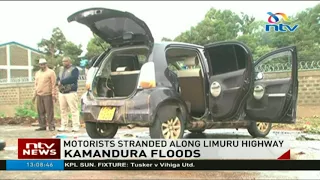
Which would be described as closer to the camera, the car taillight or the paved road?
the paved road

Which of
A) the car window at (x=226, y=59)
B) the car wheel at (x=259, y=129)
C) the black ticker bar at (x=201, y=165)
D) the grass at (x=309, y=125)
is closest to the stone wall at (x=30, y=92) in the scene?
the grass at (x=309, y=125)

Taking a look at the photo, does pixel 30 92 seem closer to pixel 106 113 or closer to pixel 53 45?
pixel 53 45

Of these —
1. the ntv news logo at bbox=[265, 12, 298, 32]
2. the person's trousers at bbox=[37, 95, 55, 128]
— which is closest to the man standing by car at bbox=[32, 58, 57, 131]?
the person's trousers at bbox=[37, 95, 55, 128]

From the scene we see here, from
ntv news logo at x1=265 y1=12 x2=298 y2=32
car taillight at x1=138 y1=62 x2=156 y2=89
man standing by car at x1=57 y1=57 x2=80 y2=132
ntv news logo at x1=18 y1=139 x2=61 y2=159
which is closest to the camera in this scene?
ntv news logo at x1=265 y1=12 x2=298 y2=32

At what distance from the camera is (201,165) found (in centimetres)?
292

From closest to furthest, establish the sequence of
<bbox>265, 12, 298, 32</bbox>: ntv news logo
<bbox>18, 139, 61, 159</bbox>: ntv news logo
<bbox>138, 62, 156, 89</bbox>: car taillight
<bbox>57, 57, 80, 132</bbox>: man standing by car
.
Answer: <bbox>265, 12, 298, 32</bbox>: ntv news logo, <bbox>18, 139, 61, 159</bbox>: ntv news logo, <bbox>138, 62, 156, 89</bbox>: car taillight, <bbox>57, 57, 80, 132</bbox>: man standing by car

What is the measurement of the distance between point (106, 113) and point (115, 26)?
685 millimetres

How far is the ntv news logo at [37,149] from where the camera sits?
9.59 feet

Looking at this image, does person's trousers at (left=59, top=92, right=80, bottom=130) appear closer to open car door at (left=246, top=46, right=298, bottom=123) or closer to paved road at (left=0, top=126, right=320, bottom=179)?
paved road at (left=0, top=126, right=320, bottom=179)

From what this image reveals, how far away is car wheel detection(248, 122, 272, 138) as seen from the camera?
3.05m

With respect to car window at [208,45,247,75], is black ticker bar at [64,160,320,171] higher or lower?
lower

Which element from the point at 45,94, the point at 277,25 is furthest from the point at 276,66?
the point at 45,94

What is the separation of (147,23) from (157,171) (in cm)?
108

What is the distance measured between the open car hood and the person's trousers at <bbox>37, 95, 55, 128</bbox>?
0.67 m
